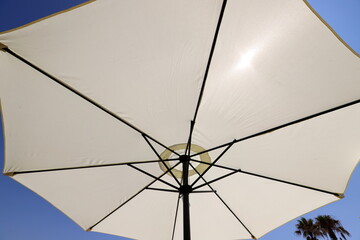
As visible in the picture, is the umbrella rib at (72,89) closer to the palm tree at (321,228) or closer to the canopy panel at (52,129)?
the canopy panel at (52,129)

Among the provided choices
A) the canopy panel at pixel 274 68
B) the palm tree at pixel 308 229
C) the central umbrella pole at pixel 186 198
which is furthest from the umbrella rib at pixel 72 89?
the palm tree at pixel 308 229

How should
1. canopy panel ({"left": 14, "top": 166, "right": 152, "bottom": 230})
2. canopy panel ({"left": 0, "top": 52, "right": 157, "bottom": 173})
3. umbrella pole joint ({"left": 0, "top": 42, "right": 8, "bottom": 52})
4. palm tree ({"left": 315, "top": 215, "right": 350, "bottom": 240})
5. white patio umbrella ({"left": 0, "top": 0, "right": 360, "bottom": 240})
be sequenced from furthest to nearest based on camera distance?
palm tree ({"left": 315, "top": 215, "right": 350, "bottom": 240}), canopy panel ({"left": 14, "top": 166, "right": 152, "bottom": 230}), canopy panel ({"left": 0, "top": 52, "right": 157, "bottom": 173}), white patio umbrella ({"left": 0, "top": 0, "right": 360, "bottom": 240}), umbrella pole joint ({"left": 0, "top": 42, "right": 8, "bottom": 52})

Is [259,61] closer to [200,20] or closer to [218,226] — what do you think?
[200,20]

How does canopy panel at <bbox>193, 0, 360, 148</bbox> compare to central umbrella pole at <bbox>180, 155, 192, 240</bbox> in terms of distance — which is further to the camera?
central umbrella pole at <bbox>180, 155, 192, 240</bbox>

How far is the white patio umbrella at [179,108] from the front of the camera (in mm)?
1791

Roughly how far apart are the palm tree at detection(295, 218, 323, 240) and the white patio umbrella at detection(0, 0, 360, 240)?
19680 mm

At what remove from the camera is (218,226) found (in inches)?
144

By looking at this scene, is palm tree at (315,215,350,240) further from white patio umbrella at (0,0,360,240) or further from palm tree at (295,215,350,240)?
white patio umbrella at (0,0,360,240)

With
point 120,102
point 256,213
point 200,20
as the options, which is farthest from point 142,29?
point 256,213

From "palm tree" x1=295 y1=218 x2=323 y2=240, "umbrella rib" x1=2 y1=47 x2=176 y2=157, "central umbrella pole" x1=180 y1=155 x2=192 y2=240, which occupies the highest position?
"palm tree" x1=295 y1=218 x2=323 y2=240

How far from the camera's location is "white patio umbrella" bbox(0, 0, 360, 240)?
179 cm

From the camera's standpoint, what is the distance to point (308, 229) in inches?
757

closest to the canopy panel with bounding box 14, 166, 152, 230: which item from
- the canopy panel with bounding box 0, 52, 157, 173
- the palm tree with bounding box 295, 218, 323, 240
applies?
the canopy panel with bounding box 0, 52, 157, 173

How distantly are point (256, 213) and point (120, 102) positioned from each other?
268cm
